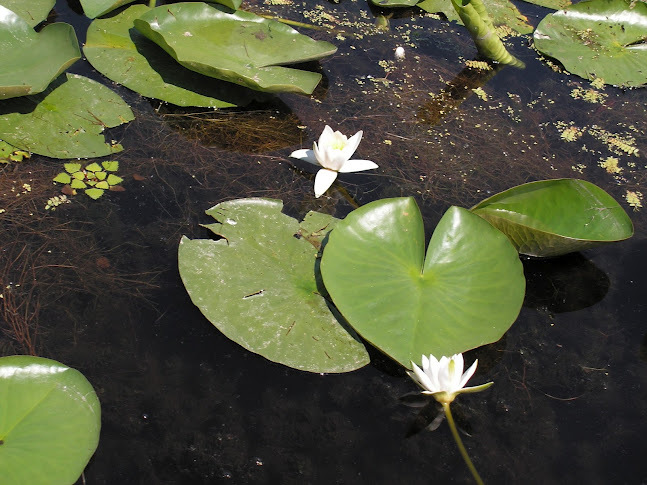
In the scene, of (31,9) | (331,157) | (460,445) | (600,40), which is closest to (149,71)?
(31,9)

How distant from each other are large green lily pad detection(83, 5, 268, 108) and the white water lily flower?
1931 millimetres

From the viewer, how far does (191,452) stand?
6.70 ft

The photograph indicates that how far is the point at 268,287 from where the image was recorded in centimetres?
244

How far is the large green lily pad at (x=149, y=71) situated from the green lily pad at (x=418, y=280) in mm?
1323

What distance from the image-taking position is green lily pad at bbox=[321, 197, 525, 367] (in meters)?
2.29

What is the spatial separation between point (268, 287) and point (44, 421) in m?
0.90

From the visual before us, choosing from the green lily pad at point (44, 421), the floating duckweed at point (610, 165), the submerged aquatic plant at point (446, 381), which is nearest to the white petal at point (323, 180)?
the submerged aquatic plant at point (446, 381)

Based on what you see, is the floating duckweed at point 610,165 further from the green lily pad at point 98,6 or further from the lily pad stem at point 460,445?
the green lily pad at point 98,6

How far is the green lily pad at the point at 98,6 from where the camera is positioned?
3.53 m

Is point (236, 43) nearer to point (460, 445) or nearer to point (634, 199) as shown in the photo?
point (634, 199)

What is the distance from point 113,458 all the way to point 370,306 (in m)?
1.00

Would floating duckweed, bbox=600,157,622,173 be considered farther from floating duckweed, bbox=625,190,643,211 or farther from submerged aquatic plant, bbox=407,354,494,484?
submerged aquatic plant, bbox=407,354,494,484

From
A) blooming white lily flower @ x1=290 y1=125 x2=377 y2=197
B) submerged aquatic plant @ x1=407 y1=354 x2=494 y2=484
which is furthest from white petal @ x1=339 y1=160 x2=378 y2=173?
submerged aquatic plant @ x1=407 y1=354 x2=494 y2=484

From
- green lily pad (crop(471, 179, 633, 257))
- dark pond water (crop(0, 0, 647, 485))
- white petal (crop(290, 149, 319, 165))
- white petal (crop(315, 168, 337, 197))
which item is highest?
green lily pad (crop(471, 179, 633, 257))
